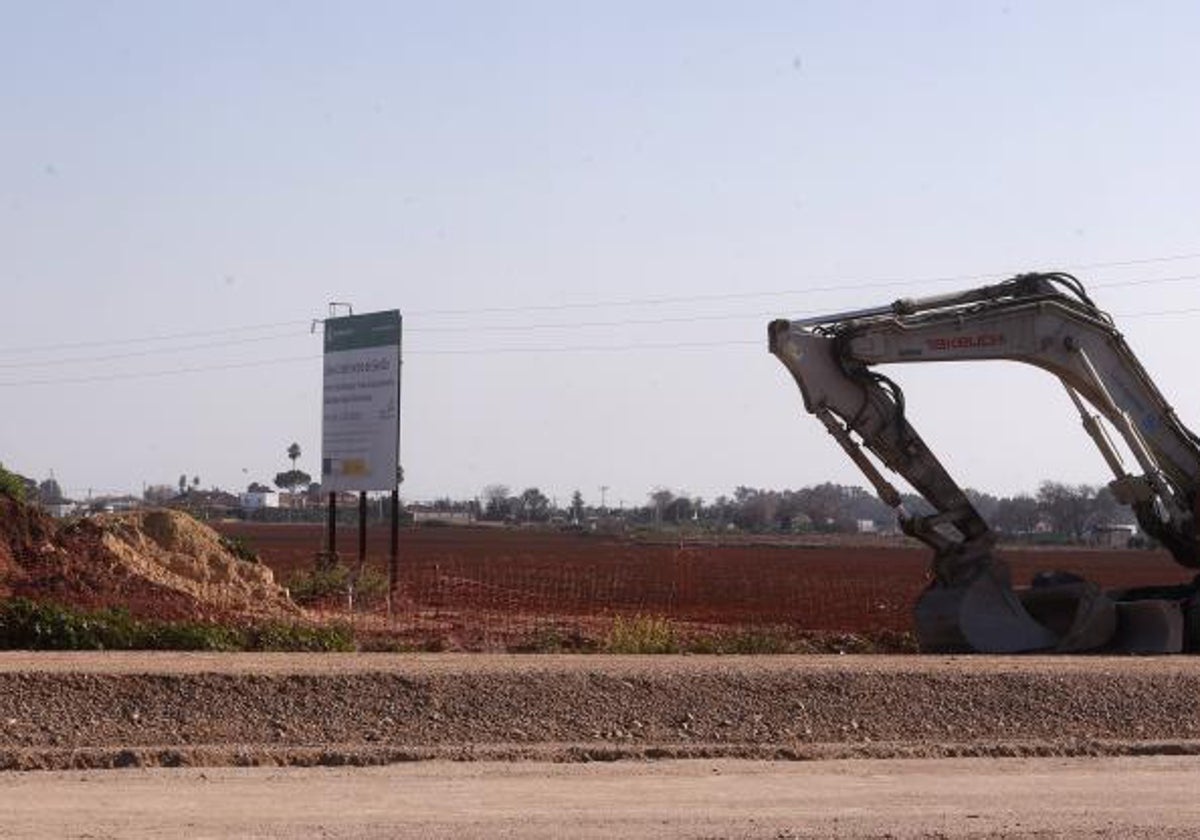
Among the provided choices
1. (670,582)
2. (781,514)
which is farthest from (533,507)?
(670,582)

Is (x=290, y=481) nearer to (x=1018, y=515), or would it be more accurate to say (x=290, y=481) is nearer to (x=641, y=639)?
A: (x=1018, y=515)

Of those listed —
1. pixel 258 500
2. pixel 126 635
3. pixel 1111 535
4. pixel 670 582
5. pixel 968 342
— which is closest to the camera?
pixel 126 635

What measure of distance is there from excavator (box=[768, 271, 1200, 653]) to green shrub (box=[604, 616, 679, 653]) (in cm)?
317

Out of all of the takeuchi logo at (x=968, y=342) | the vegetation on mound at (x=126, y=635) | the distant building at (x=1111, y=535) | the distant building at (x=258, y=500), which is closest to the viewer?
the vegetation on mound at (x=126, y=635)

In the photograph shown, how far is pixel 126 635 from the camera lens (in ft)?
79.4

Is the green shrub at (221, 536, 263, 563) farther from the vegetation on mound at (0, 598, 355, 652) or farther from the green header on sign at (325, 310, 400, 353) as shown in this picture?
the vegetation on mound at (0, 598, 355, 652)

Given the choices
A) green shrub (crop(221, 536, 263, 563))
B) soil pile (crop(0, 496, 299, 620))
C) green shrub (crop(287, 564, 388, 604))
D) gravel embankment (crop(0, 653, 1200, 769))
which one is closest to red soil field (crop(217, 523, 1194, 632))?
green shrub (crop(287, 564, 388, 604))

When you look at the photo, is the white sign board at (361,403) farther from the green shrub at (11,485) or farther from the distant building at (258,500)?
the distant building at (258,500)

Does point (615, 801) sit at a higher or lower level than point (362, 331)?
lower

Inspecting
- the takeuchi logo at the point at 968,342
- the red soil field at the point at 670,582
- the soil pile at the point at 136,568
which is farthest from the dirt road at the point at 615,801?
the red soil field at the point at 670,582

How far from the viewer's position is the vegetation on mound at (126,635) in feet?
78.4

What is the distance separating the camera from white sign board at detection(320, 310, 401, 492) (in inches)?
1490

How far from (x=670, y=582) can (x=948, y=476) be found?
25.8 metres

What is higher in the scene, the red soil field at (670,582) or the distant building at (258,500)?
the distant building at (258,500)
